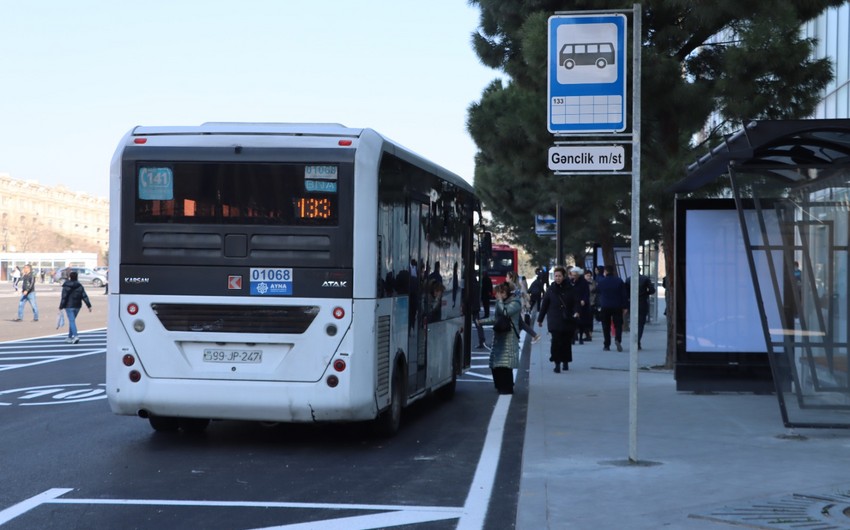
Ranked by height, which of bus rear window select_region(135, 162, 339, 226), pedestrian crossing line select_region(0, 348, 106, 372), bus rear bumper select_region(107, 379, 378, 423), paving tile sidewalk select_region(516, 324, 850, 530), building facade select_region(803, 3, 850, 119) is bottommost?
pedestrian crossing line select_region(0, 348, 106, 372)

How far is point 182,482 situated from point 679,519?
3769 mm

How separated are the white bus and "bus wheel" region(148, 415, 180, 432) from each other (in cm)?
105

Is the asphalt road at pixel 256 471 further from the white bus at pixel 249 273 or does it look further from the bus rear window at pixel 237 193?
the bus rear window at pixel 237 193

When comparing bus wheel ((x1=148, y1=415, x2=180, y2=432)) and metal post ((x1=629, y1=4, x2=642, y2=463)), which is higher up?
metal post ((x1=629, y1=4, x2=642, y2=463))

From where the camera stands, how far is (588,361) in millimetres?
21953

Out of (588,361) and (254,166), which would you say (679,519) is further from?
(588,361)

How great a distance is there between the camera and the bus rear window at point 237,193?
416 inches

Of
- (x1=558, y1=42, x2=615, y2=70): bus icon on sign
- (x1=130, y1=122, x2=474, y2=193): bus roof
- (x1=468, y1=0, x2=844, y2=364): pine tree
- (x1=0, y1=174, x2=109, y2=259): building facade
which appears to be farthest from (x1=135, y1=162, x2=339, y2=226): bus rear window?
(x1=0, y1=174, x2=109, y2=259): building facade

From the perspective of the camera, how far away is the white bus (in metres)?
10.5

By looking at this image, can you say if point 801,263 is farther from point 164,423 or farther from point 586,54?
point 164,423

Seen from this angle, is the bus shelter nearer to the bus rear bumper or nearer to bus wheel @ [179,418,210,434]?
the bus rear bumper

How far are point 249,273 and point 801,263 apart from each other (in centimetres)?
551

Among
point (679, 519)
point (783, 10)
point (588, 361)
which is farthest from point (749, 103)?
point (679, 519)

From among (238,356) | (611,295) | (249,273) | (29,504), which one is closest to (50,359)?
(611,295)
